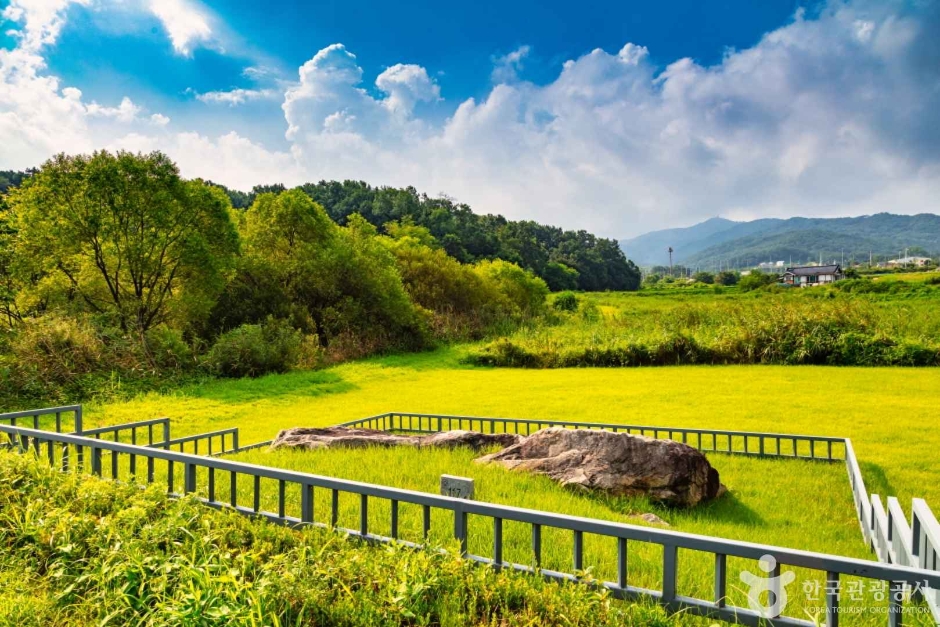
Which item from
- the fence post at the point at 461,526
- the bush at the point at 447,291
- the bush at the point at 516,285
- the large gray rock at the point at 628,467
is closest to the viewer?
the fence post at the point at 461,526

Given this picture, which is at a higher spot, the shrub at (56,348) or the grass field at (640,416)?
the shrub at (56,348)

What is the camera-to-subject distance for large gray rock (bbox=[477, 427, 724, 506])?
3967mm

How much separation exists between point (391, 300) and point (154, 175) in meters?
7.23

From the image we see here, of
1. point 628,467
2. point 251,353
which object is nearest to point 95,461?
point 628,467

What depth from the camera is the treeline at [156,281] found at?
10.5 m

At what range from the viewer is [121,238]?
1185 cm

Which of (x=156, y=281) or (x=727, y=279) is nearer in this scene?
(x=156, y=281)

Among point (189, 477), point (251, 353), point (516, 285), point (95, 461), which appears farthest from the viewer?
point (516, 285)

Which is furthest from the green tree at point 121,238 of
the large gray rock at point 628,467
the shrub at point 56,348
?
the large gray rock at point 628,467

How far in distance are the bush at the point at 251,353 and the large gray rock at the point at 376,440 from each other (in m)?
7.50

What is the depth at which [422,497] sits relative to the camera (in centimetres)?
240

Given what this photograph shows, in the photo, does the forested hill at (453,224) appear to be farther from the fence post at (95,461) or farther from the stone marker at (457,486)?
the stone marker at (457,486)

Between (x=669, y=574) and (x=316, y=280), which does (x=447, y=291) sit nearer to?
(x=316, y=280)

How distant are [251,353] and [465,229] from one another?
2481 cm
